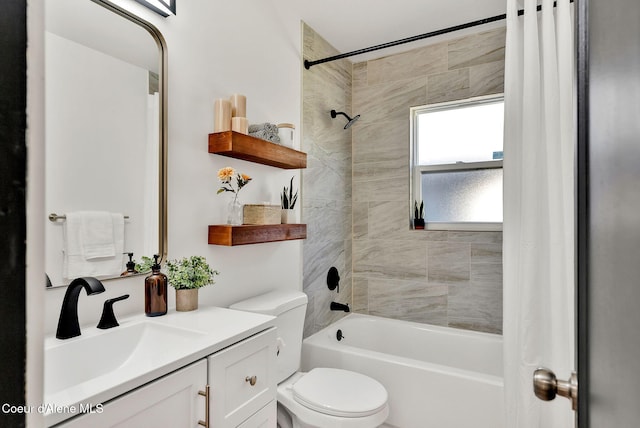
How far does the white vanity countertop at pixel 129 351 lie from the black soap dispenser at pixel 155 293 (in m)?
0.03

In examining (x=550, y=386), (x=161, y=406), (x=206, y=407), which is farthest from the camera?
(x=206, y=407)

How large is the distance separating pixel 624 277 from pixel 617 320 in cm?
5

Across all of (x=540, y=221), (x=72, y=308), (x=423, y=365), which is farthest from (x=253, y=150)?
(x=423, y=365)

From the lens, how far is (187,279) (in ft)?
→ 4.58

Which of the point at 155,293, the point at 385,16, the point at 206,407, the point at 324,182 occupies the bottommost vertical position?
the point at 206,407

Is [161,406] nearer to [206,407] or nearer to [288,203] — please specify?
[206,407]

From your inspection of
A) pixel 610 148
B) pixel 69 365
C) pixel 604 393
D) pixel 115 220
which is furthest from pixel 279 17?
pixel 604 393

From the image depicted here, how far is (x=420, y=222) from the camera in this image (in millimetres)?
2781

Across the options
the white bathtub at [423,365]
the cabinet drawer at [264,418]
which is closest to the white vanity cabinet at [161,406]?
the cabinet drawer at [264,418]

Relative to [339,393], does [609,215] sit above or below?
above

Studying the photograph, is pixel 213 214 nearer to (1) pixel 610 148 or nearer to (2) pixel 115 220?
(2) pixel 115 220

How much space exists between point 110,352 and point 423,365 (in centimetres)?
151

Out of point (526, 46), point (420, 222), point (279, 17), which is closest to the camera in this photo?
point (526, 46)

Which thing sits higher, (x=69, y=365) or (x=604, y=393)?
(x=604, y=393)
